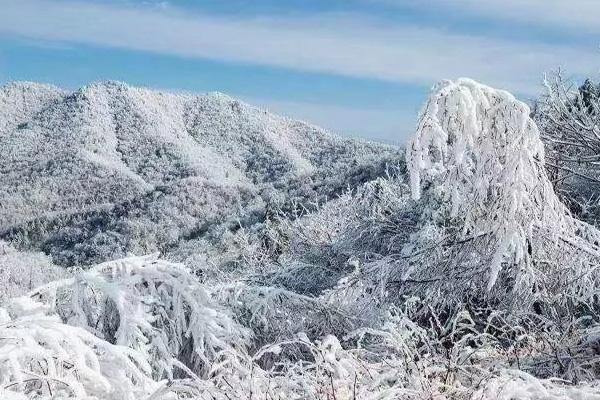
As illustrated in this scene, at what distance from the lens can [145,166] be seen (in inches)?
4466

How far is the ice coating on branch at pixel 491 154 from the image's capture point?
4.65m

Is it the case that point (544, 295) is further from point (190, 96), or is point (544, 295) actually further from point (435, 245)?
point (190, 96)

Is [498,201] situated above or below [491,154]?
below

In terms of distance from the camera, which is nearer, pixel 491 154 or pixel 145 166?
pixel 491 154

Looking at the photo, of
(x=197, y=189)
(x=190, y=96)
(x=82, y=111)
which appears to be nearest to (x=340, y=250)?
(x=197, y=189)

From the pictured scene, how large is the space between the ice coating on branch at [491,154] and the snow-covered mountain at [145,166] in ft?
172

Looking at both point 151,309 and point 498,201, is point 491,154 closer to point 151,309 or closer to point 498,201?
point 498,201

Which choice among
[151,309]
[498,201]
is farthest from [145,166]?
[498,201]

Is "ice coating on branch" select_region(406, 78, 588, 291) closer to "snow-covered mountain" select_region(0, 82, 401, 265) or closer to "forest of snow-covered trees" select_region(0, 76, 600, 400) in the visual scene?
"forest of snow-covered trees" select_region(0, 76, 600, 400)

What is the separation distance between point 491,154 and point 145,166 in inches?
4384

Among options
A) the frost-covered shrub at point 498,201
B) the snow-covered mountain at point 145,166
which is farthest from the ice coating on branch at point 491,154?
the snow-covered mountain at point 145,166

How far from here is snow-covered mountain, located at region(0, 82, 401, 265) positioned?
71000mm

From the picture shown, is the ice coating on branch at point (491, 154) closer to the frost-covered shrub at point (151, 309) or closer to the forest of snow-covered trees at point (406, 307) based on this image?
the forest of snow-covered trees at point (406, 307)

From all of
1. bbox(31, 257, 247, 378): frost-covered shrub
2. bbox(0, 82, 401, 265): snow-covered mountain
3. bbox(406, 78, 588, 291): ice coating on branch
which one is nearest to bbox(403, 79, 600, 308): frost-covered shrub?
bbox(406, 78, 588, 291): ice coating on branch
